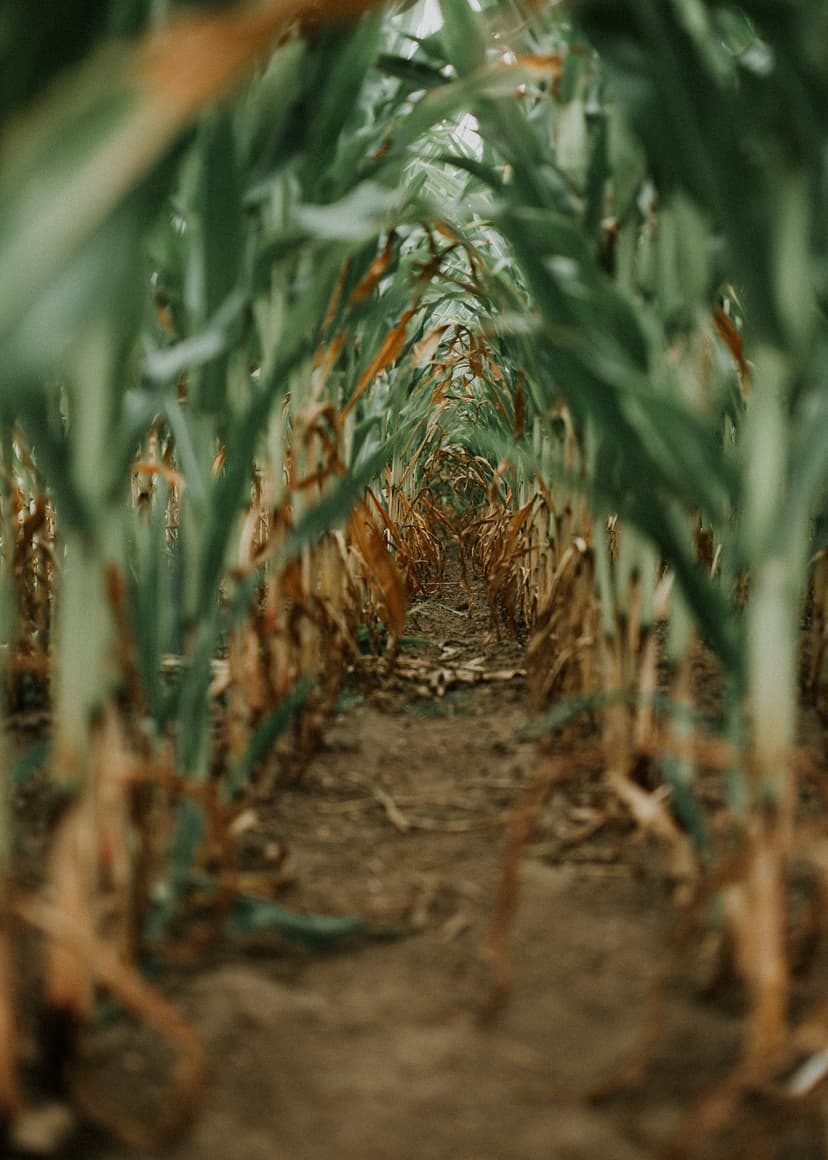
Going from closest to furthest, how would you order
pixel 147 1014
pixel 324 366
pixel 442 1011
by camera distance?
pixel 147 1014 < pixel 442 1011 < pixel 324 366

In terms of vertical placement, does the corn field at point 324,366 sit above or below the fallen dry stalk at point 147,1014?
above

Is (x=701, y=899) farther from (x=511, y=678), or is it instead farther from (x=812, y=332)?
(x=511, y=678)

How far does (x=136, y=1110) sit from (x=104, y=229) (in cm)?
39

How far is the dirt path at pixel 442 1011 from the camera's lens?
16.8 inches

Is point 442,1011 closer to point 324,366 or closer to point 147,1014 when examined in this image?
point 147,1014

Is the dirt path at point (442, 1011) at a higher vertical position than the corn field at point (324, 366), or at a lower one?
lower

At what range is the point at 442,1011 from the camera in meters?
0.53

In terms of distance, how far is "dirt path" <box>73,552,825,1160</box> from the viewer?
43 cm

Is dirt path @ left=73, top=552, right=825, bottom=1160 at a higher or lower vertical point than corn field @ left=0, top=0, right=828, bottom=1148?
lower

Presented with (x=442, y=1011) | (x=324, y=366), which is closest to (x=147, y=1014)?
(x=442, y=1011)

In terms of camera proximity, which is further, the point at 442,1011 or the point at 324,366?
the point at 324,366

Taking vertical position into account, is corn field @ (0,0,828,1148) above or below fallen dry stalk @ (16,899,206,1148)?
above

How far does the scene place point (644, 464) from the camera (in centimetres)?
53

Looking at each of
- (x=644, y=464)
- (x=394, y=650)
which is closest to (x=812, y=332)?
(x=644, y=464)
